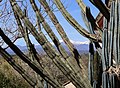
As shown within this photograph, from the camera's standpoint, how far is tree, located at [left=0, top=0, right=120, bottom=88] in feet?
7.64

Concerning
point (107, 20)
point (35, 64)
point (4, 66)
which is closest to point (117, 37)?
point (107, 20)

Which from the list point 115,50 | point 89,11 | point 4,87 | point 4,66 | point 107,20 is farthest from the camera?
point 4,66

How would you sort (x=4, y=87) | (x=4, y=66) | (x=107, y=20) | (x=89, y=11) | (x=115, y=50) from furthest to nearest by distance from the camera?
(x=4, y=66) < (x=4, y=87) < (x=89, y=11) < (x=107, y=20) < (x=115, y=50)

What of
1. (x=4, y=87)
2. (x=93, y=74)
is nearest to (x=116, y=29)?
(x=93, y=74)

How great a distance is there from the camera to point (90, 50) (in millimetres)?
2758

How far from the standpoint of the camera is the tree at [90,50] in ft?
7.64

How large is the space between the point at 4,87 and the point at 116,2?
1044 centimetres

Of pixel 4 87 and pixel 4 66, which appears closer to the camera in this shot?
pixel 4 87

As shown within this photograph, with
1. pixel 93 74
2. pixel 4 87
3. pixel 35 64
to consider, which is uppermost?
pixel 35 64

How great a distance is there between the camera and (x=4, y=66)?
1437cm

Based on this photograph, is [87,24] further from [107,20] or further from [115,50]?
[115,50]

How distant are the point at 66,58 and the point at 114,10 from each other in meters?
0.57

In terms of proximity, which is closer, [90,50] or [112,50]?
[112,50]

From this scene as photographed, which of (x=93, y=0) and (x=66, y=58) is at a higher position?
(x=93, y=0)
